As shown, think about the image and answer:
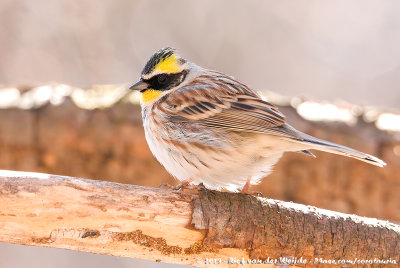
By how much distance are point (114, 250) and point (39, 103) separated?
11.8 ft

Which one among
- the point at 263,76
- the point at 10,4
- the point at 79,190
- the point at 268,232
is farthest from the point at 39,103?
the point at 263,76

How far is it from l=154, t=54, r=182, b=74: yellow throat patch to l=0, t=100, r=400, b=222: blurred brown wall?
1529 mm

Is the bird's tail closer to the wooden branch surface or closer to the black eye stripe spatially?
the wooden branch surface

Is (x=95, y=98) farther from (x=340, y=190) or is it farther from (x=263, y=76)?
(x=263, y=76)

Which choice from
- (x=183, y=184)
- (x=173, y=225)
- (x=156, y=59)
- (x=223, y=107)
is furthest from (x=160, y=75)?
(x=173, y=225)

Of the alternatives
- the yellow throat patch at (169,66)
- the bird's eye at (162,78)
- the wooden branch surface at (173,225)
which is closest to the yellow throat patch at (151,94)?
the bird's eye at (162,78)

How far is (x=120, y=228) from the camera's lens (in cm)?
Answer: 366

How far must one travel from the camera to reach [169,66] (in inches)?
204

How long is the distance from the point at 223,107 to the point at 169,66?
2.51 ft

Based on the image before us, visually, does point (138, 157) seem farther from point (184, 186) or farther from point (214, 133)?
point (184, 186)

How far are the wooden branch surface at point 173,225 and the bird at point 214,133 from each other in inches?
15.6

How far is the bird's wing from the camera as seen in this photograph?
15.1ft

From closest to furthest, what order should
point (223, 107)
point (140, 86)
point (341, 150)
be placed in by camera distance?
1. point (341, 150)
2. point (223, 107)
3. point (140, 86)

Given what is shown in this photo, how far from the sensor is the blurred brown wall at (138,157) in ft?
21.0
